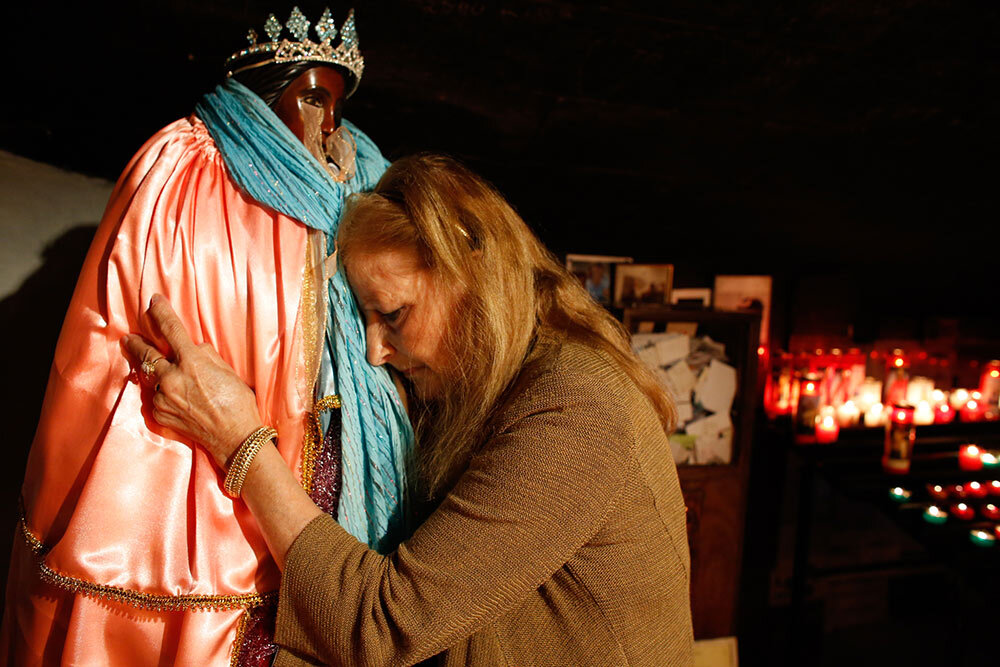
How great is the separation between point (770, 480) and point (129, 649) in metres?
2.22

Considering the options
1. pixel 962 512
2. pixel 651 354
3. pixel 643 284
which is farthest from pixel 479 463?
pixel 962 512

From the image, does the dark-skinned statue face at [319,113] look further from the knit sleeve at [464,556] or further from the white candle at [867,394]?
the white candle at [867,394]

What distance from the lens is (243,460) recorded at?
2.35 ft

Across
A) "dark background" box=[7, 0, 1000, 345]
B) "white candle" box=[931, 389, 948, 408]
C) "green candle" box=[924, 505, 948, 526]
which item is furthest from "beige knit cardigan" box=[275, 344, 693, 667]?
"white candle" box=[931, 389, 948, 408]

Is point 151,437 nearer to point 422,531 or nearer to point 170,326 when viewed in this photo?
Answer: point 170,326

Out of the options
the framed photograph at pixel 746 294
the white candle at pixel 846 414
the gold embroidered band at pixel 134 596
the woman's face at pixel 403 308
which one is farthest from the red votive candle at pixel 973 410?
the gold embroidered band at pixel 134 596

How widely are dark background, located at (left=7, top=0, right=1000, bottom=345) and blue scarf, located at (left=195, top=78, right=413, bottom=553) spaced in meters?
0.30

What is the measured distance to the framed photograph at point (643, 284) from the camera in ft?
5.85

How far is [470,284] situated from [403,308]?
0.36 feet

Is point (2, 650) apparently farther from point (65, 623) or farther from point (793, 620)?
point (793, 620)

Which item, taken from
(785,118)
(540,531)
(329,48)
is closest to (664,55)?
(785,118)

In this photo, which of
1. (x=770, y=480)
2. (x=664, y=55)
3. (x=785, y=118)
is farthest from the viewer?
(x=770, y=480)

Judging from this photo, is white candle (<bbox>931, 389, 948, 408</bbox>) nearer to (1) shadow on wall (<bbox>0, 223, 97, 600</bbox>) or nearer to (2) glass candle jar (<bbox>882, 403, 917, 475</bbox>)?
(2) glass candle jar (<bbox>882, 403, 917, 475</bbox>)

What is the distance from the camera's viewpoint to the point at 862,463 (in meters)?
1.95
